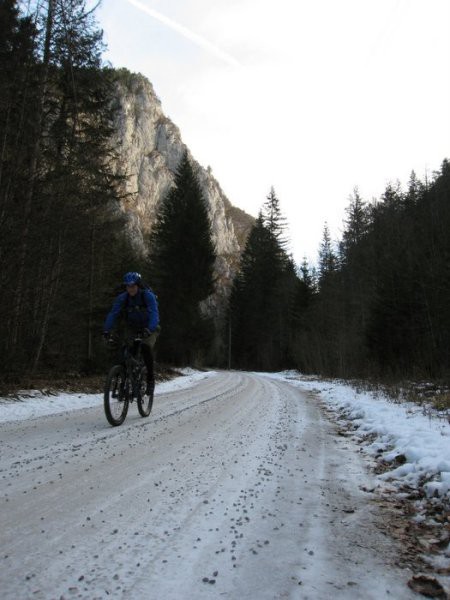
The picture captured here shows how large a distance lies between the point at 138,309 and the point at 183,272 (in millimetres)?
20909

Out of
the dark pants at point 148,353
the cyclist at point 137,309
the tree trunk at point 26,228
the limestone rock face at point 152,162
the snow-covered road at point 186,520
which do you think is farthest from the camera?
the limestone rock face at point 152,162

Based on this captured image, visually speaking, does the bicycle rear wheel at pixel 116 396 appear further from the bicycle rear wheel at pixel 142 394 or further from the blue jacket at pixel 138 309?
the blue jacket at pixel 138 309

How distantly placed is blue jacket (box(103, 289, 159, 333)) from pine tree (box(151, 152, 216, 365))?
1889 centimetres

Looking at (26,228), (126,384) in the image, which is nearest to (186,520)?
(126,384)

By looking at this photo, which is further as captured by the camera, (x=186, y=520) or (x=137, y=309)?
(x=137, y=309)

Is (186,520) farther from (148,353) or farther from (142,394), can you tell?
(148,353)

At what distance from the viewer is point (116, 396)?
552 centimetres

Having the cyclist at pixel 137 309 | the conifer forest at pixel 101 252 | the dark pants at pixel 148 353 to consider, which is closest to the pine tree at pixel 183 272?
the conifer forest at pixel 101 252

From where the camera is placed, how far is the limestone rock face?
4038 inches

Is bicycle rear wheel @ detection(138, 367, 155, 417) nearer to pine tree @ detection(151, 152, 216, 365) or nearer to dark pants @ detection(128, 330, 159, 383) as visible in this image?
dark pants @ detection(128, 330, 159, 383)

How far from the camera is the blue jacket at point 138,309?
6082 millimetres

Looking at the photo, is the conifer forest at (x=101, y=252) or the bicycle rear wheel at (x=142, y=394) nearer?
the bicycle rear wheel at (x=142, y=394)

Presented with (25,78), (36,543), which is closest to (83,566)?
(36,543)

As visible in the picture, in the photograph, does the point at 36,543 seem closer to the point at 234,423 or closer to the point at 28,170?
the point at 234,423
